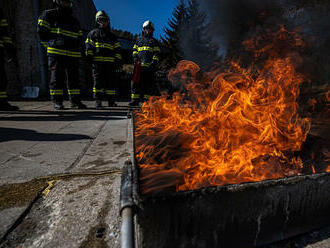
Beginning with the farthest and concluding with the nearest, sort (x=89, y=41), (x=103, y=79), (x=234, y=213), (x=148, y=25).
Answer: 1. (x=148, y=25)
2. (x=103, y=79)
3. (x=89, y=41)
4. (x=234, y=213)

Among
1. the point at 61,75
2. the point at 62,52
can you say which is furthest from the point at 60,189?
the point at 62,52

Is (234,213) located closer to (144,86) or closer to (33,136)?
(33,136)

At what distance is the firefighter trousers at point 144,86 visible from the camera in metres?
6.08

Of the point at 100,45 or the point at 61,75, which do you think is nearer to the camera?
the point at 61,75

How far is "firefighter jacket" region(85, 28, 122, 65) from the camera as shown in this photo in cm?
510

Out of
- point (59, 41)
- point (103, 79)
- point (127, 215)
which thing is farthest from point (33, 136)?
point (103, 79)

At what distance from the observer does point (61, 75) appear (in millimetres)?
4559

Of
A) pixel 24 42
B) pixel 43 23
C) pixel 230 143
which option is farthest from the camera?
pixel 24 42

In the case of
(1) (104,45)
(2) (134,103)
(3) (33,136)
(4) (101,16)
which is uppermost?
(4) (101,16)

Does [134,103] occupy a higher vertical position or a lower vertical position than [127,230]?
higher

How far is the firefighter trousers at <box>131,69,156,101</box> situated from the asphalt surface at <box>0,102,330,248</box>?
3.58 m

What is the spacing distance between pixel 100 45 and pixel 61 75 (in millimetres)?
1415

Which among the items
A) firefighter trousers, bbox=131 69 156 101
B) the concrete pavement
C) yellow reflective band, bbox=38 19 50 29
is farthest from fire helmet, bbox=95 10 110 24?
the concrete pavement

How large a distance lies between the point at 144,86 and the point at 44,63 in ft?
18.2
